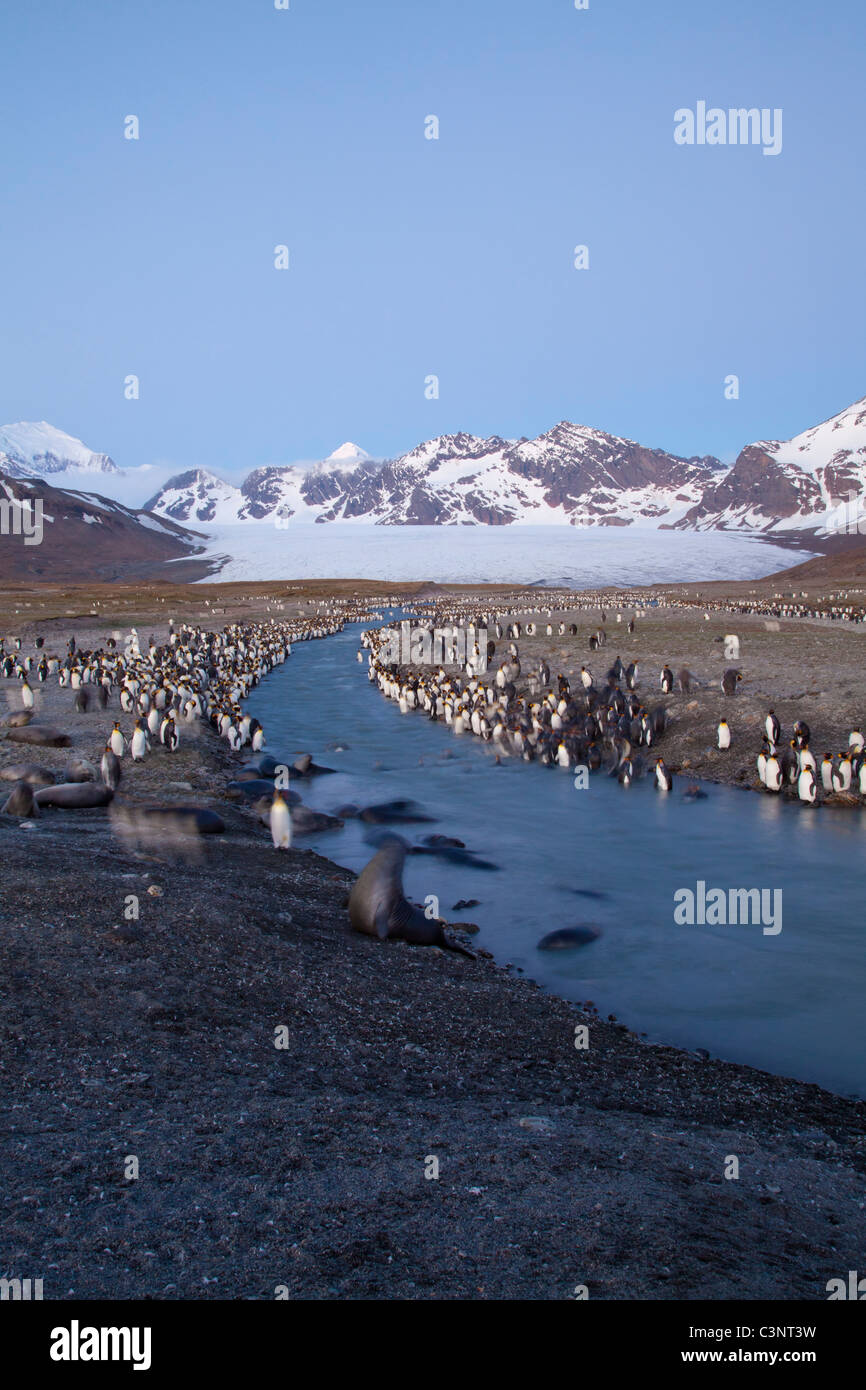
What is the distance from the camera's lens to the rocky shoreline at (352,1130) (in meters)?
3.50

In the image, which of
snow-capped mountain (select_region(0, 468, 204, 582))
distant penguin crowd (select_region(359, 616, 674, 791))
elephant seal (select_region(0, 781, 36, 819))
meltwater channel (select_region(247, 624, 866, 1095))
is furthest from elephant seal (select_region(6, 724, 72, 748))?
snow-capped mountain (select_region(0, 468, 204, 582))

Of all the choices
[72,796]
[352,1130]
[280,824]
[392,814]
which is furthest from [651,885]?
[72,796]

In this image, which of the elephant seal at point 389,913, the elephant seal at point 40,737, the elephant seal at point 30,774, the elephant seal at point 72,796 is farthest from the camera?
the elephant seal at point 40,737

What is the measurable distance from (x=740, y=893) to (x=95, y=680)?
18678mm

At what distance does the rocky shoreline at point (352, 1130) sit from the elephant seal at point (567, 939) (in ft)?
3.13

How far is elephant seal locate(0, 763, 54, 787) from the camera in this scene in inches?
504

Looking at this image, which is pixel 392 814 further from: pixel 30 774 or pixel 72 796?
pixel 30 774

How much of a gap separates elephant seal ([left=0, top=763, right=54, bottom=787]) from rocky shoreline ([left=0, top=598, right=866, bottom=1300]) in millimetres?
5449

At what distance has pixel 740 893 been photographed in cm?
1020

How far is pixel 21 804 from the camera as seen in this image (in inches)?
423

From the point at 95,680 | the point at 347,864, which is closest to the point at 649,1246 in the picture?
the point at 347,864

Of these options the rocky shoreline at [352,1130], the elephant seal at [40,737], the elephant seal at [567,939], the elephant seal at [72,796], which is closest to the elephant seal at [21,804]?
the elephant seal at [72,796]

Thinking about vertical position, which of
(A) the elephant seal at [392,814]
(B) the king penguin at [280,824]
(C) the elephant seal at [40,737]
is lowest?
(A) the elephant seal at [392,814]

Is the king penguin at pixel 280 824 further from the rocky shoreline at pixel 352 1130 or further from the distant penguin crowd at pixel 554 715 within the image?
the distant penguin crowd at pixel 554 715
